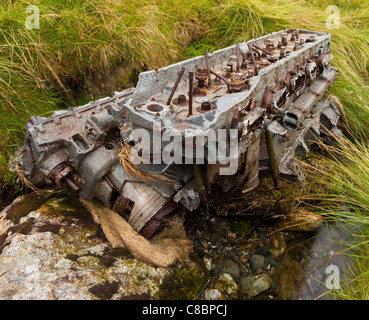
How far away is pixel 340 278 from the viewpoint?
2.77 meters

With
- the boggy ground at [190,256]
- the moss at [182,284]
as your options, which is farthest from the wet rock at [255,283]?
the moss at [182,284]

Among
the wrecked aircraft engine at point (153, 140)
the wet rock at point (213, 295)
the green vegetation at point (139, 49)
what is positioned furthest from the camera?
the green vegetation at point (139, 49)

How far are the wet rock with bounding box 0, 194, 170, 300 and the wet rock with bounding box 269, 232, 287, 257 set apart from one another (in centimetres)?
126

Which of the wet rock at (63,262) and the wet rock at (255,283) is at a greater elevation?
the wet rock at (63,262)

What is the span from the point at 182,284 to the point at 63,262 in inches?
39.8

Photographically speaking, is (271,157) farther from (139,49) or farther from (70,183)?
(139,49)

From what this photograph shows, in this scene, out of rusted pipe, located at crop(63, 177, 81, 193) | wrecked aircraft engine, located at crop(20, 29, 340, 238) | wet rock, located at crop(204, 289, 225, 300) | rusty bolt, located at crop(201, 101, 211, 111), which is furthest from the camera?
rusted pipe, located at crop(63, 177, 81, 193)

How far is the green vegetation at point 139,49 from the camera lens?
3457 mm

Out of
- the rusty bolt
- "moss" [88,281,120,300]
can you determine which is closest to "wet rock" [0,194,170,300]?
"moss" [88,281,120,300]

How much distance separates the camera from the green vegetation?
3457 mm

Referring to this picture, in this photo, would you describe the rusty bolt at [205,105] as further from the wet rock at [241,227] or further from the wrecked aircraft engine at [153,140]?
the wet rock at [241,227]

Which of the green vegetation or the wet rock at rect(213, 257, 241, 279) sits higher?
the green vegetation

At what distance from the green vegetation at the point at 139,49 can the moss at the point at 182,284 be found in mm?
1321

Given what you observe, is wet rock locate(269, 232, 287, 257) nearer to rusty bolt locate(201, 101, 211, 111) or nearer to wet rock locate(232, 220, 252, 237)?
wet rock locate(232, 220, 252, 237)
